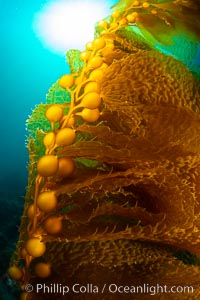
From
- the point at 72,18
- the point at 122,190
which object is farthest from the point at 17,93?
the point at 122,190

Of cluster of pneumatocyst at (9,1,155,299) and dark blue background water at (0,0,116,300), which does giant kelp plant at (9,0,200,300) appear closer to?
cluster of pneumatocyst at (9,1,155,299)

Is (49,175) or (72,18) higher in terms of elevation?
(72,18)

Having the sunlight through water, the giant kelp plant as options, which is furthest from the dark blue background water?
the giant kelp plant

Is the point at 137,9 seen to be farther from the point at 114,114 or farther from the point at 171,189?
the point at 171,189

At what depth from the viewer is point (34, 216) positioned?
484mm

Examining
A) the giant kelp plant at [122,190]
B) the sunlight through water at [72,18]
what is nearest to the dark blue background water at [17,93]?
the sunlight through water at [72,18]

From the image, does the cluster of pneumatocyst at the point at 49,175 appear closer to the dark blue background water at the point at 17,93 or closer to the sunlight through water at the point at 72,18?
the sunlight through water at the point at 72,18

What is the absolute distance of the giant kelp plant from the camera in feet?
1.67

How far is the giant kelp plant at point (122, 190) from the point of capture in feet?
1.67

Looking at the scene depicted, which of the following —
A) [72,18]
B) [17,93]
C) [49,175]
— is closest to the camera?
[49,175]

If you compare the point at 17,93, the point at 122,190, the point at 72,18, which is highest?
the point at 17,93

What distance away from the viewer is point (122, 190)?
1.74 feet

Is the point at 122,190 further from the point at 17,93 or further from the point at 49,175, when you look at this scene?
the point at 17,93

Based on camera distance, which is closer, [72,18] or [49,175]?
[49,175]
